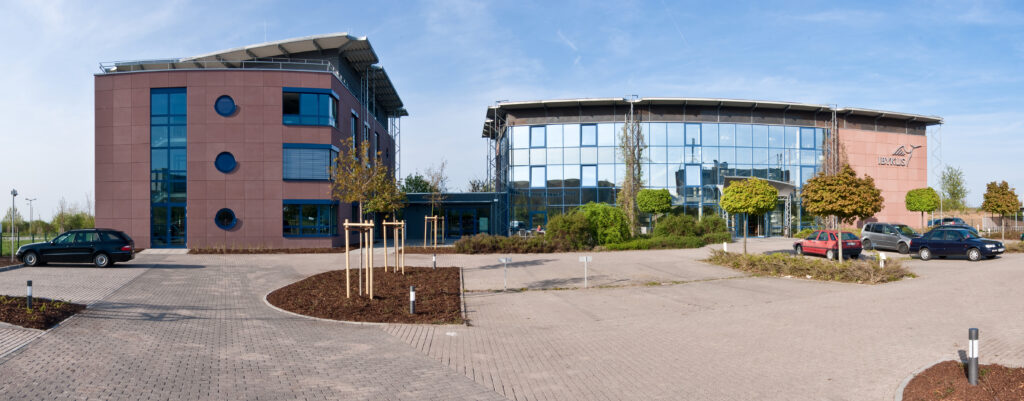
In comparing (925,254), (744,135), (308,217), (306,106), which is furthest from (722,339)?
(744,135)

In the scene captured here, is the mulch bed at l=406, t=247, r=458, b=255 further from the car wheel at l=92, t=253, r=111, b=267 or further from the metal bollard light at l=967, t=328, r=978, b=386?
the metal bollard light at l=967, t=328, r=978, b=386

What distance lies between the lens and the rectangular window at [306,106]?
27.3m

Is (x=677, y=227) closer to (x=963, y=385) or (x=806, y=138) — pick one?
(x=806, y=138)

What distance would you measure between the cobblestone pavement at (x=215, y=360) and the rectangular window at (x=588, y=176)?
28436 millimetres

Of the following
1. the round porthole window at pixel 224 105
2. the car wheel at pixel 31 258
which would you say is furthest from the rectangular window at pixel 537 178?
the car wheel at pixel 31 258

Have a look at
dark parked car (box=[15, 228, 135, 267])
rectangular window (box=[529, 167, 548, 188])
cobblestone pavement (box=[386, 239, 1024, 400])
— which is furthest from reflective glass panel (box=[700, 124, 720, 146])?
dark parked car (box=[15, 228, 135, 267])

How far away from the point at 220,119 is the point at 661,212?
2560 centimetres

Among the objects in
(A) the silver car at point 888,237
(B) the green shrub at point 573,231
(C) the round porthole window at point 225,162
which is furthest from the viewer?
(C) the round porthole window at point 225,162

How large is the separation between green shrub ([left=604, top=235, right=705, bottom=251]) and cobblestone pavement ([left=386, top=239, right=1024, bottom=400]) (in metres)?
12.3

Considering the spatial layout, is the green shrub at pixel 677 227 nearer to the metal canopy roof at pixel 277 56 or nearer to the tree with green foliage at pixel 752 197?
the tree with green foliage at pixel 752 197

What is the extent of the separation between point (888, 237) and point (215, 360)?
90.9ft

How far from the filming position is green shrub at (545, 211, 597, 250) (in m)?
25.7

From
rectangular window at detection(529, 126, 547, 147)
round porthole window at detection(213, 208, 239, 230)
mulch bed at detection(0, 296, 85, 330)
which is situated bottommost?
mulch bed at detection(0, 296, 85, 330)

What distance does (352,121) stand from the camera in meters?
32.0
